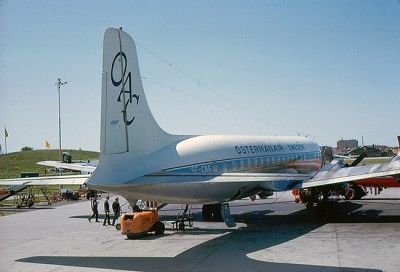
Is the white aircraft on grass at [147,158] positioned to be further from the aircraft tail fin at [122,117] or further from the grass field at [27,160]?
the grass field at [27,160]

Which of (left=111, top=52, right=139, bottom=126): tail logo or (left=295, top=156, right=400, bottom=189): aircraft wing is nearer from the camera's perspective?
(left=111, top=52, right=139, bottom=126): tail logo

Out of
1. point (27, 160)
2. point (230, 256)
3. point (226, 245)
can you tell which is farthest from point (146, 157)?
point (27, 160)

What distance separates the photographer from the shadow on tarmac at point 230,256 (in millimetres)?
11727

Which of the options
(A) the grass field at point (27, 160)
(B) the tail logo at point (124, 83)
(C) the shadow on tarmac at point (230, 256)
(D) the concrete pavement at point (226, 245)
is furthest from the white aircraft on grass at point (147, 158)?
(A) the grass field at point (27, 160)

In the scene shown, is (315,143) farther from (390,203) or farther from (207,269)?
(207,269)

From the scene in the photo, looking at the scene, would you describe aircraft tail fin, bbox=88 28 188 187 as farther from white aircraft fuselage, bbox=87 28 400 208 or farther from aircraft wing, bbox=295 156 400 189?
aircraft wing, bbox=295 156 400 189

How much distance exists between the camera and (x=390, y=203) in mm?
25234

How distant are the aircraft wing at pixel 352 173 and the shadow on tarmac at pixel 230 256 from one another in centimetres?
195

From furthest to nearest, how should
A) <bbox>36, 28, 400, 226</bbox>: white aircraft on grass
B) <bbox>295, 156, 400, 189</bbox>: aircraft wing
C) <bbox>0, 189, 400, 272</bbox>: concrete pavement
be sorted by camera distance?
<bbox>295, 156, 400, 189</bbox>: aircraft wing, <bbox>36, 28, 400, 226</bbox>: white aircraft on grass, <bbox>0, 189, 400, 272</bbox>: concrete pavement

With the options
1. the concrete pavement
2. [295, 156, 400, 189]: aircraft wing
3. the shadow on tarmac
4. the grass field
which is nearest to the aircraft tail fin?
the shadow on tarmac

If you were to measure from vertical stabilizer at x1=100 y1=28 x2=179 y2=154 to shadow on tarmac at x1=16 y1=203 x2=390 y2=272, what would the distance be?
11.7 feet

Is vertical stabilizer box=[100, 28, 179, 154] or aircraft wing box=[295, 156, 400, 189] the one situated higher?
vertical stabilizer box=[100, 28, 179, 154]

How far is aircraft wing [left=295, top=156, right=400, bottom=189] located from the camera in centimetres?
1647

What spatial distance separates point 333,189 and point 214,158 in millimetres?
7710
